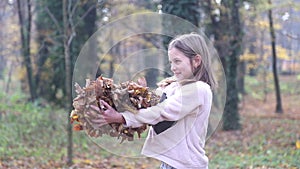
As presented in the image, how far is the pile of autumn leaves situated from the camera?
2.46 meters

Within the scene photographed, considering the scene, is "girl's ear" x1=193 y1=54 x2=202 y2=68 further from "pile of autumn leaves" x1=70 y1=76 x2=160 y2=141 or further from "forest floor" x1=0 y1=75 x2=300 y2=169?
"forest floor" x1=0 y1=75 x2=300 y2=169

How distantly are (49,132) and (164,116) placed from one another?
8.75 m

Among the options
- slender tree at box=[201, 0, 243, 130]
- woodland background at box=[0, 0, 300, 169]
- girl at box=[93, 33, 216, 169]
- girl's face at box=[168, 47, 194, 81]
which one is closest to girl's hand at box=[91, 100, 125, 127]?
girl at box=[93, 33, 216, 169]

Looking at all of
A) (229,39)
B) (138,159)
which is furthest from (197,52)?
(229,39)

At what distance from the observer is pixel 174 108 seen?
92.5 inches

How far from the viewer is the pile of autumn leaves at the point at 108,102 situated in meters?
2.46

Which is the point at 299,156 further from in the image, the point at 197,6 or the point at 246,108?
the point at 246,108

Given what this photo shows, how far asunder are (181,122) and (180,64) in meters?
0.36

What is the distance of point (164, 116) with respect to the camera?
237 centimetres

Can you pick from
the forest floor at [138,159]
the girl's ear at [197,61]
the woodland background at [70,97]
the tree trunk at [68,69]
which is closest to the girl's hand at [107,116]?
the girl's ear at [197,61]

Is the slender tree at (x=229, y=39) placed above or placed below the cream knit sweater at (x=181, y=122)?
above

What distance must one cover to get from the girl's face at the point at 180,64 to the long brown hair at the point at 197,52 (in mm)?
23

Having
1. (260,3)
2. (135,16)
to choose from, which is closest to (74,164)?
(135,16)

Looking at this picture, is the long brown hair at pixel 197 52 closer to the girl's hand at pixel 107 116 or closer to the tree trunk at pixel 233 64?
the girl's hand at pixel 107 116
